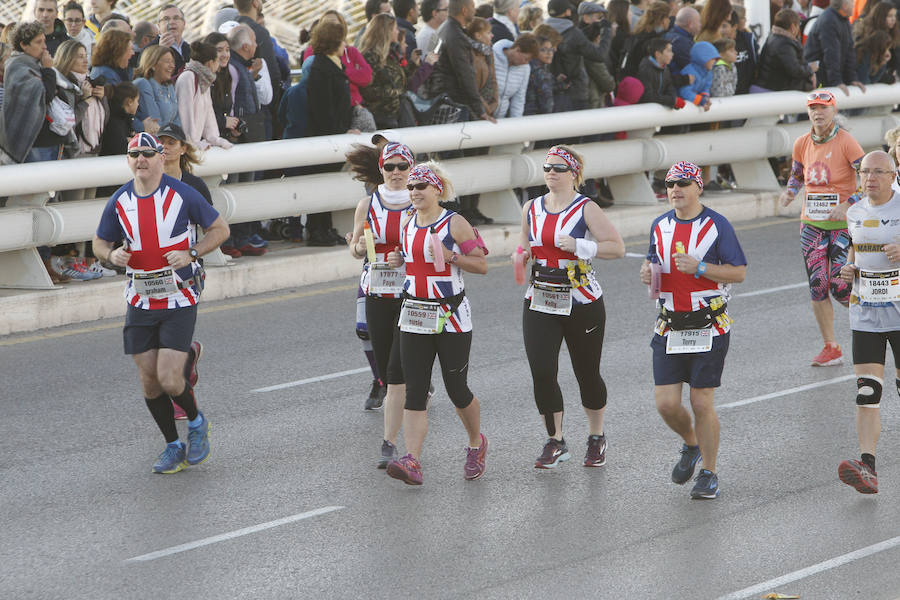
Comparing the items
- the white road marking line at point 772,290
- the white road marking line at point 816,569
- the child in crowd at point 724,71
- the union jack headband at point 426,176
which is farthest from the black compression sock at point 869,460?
the child in crowd at point 724,71

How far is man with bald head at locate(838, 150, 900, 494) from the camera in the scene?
773 cm

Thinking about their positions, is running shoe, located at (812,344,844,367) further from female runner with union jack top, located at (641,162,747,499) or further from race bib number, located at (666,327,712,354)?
race bib number, located at (666,327,712,354)

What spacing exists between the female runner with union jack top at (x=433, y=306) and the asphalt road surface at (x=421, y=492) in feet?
1.29

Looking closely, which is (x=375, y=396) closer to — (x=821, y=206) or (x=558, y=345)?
(x=558, y=345)

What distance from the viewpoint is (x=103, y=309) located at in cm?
1228

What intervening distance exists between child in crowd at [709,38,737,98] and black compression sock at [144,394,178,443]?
36.3 feet

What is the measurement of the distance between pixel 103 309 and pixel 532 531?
6.33 metres

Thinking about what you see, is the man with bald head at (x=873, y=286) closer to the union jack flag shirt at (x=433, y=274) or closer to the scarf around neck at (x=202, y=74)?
the union jack flag shirt at (x=433, y=274)

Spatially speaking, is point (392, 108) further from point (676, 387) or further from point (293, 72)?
point (676, 387)

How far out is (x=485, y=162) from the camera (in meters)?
15.3

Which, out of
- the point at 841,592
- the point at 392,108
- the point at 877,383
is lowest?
the point at 841,592

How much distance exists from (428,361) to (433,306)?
0.32 m

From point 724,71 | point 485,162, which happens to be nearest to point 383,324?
point 485,162

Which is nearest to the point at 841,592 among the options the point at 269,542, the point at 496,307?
the point at 269,542
